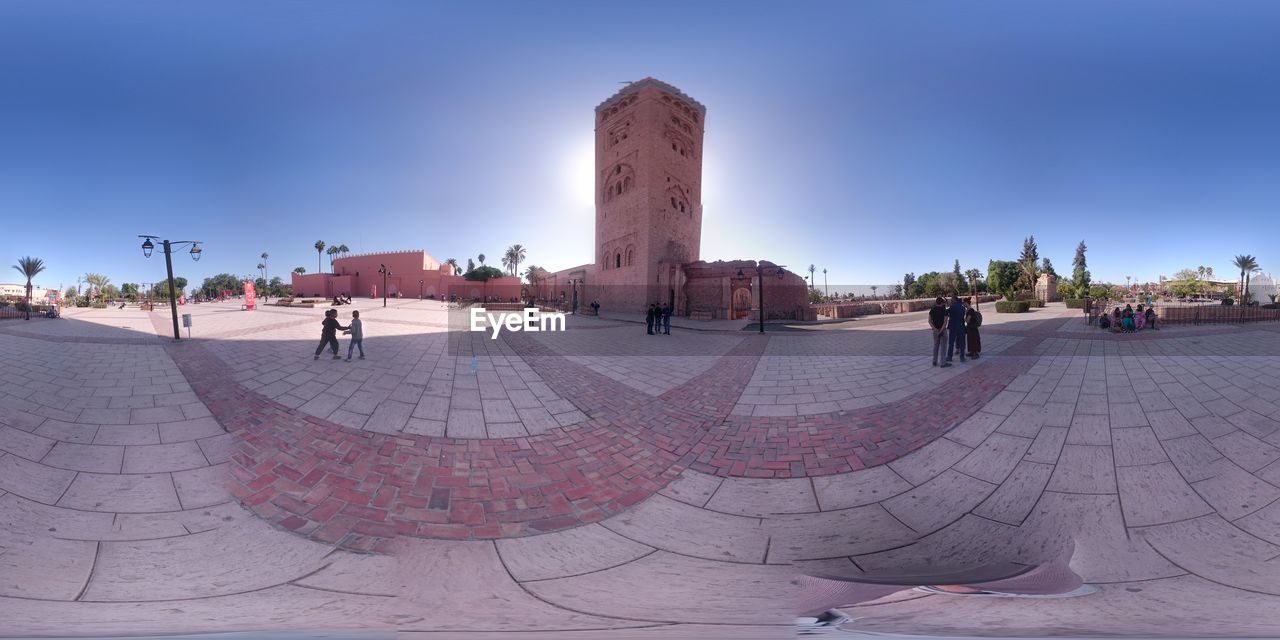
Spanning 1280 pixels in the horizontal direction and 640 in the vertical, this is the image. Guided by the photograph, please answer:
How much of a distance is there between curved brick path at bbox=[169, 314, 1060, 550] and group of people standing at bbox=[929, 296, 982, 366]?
4.69 ft

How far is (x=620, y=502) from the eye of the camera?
2.69 meters

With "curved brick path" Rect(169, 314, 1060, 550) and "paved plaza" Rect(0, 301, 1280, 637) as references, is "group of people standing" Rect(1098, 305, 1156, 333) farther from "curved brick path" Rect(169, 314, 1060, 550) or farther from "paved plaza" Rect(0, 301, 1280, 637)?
"curved brick path" Rect(169, 314, 1060, 550)

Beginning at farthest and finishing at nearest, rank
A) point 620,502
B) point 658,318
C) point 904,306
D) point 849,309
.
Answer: point 904,306
point 849,309
point 658,318
point 620,502

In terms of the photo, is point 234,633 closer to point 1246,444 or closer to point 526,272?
point 1246,444

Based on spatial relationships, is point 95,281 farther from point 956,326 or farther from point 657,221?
point 956,326

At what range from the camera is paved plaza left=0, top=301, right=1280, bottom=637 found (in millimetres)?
1845

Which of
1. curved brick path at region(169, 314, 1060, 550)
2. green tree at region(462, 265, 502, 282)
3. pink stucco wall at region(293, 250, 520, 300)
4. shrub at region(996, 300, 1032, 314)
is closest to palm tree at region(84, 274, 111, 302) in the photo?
pink stucco wall at region(293, 250, 520, 300)

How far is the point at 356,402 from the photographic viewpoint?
13.9ft

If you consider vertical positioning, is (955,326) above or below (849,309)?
below

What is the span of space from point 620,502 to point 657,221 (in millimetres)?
23932

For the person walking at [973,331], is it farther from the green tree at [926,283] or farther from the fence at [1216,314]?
the green tree at [926,283]

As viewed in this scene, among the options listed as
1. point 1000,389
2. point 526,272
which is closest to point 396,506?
point 1000,389

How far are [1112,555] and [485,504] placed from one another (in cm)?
364

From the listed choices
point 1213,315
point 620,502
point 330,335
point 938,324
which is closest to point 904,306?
point 1213,315
